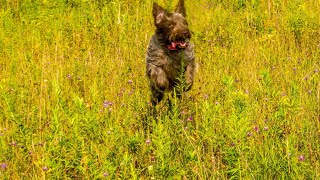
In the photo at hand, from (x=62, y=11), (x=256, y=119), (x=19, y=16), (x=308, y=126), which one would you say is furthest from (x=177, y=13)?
(x=19, y=16)

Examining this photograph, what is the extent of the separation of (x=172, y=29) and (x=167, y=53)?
0.28m

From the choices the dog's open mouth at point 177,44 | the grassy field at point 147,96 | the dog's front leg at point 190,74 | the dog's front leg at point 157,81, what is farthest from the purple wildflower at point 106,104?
the dog's open mouth at point 177,44

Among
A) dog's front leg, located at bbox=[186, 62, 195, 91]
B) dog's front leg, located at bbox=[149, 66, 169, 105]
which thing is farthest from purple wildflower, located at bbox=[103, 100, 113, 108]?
dog's front leg, located at bbox=[186, 62, 195, 91]

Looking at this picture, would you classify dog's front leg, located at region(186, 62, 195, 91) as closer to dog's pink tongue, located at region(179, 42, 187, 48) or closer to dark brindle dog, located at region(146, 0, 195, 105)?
dark brindle dog, located at region(146, 0, 195, 105)

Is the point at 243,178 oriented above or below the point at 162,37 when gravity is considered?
below

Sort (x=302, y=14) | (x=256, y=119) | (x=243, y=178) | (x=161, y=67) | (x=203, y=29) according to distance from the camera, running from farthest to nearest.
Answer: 1. (x=203, y=29)
2. (x=302, y=14)
3. (x=161, y=67)
4. (x=256, y=119)
5. (x=243, y=178)

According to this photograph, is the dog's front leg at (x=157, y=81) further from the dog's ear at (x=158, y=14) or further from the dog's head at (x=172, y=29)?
the dog's ear at (x=158, y=14)

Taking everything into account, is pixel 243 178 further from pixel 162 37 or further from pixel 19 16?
pixel 19 16

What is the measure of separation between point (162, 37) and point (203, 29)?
213 centimetres

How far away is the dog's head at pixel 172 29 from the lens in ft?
17.0

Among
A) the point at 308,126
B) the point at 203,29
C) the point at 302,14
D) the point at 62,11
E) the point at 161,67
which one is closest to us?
the point at 308,126

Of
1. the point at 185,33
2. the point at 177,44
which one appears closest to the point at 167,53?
the point at 177,44

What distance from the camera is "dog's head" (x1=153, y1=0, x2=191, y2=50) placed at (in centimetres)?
519

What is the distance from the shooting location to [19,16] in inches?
338
